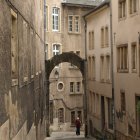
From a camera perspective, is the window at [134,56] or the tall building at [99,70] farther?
the tall building at [99,70]

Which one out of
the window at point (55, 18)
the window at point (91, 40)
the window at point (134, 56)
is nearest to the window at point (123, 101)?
the window at point (134, 56)

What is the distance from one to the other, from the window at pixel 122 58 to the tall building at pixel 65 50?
16631 millimetres

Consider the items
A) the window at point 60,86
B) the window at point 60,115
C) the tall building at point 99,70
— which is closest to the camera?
the tall building at point 99,70

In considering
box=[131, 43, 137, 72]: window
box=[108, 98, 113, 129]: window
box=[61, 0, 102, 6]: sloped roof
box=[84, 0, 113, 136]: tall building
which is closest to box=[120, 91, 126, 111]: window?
box=[131, 43, 137, 72]: window

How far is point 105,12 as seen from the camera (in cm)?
3058

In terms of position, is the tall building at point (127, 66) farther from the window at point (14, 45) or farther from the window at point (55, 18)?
the window at point (55, 18)

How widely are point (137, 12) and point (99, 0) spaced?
27573 millimetres

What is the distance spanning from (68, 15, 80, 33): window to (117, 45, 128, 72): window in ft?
60.3

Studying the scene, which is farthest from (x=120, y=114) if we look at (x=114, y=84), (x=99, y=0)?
(x=99, y=0)

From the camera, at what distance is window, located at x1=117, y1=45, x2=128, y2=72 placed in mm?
25359

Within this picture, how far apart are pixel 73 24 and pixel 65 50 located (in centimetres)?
301

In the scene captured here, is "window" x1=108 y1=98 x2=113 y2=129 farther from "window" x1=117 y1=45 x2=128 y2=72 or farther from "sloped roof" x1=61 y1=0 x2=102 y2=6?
"sloped roof" x1=61 y1=0 x2=102 y2=6

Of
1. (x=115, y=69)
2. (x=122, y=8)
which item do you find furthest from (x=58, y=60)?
(x=122, y=8)

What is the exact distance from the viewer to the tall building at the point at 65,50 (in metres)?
43.3
